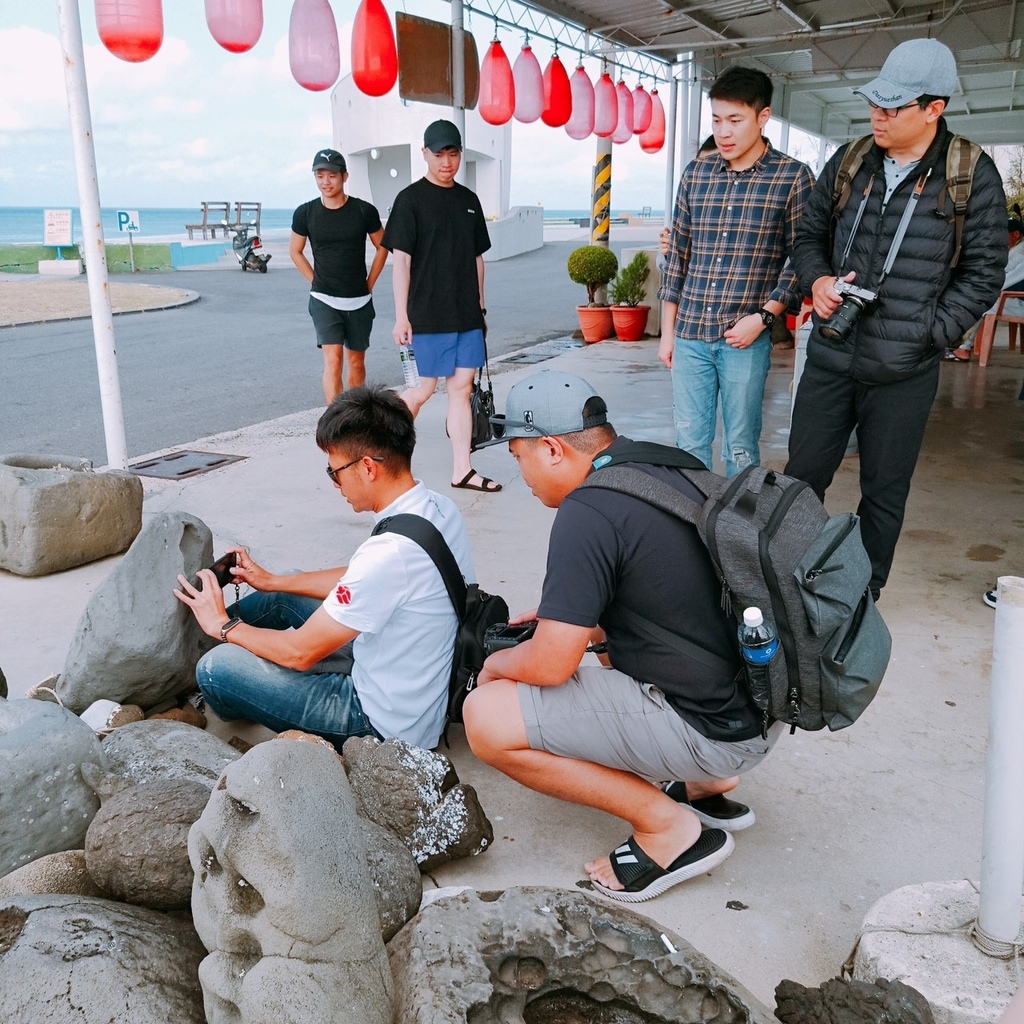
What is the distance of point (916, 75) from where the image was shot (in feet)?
9.46

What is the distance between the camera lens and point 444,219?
16.0 feet

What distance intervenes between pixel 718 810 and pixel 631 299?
844 cm

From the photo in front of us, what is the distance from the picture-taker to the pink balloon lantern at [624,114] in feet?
33.8

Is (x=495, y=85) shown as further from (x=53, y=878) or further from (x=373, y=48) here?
(x=53, y=878)

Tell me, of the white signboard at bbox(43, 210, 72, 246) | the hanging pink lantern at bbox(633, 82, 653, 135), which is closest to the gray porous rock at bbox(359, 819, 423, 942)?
the hanging pink lantern at bbox(633, 82, 653, 135)

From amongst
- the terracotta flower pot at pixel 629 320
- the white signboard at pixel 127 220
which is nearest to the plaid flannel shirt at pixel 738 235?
the terracotta flower pot at pixel 629 320

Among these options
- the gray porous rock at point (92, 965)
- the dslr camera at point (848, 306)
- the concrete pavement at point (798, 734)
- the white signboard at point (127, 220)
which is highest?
the white signboard at point (127, 220)

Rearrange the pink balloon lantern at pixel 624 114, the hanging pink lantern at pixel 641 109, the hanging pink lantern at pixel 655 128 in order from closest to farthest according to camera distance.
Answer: the pink balloon lantern at pixel 624 114 < the hanging pink lantern at pixel 641 109 < the hanging pink lantern at pixel 655 128

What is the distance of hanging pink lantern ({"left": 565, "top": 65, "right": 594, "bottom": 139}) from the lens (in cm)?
934

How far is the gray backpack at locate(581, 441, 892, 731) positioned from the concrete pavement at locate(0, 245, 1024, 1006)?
473 mm

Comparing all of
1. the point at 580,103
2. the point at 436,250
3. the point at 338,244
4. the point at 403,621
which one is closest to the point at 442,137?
the point at 436,250

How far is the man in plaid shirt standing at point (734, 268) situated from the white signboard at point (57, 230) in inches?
904

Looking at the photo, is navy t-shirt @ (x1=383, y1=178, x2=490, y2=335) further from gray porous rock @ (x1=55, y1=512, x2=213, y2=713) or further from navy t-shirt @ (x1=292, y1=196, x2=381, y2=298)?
gray porous rock @ (x1=55, y1=512, x2=213, y2=713)

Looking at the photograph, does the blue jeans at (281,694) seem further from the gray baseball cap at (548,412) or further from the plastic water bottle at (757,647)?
the plastic water bottle at (757,647)
